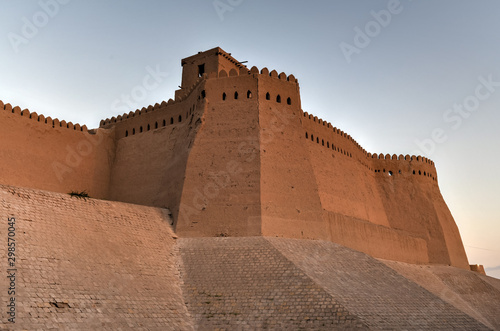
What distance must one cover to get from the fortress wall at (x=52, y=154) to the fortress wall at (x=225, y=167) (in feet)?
18.8

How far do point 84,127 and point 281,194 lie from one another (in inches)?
397

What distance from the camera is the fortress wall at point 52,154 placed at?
18062 millimetres

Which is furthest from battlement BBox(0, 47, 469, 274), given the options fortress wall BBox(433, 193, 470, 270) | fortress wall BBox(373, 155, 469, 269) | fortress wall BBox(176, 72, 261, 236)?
fortress wall BBox(433, 193, 470, 270)

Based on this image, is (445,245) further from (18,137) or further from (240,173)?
(18,137)

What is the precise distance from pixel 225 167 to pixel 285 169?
2281 millimetres

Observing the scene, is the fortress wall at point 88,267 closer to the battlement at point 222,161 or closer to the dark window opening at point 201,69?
the battlement at point 222,161

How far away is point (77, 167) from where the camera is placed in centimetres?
2028

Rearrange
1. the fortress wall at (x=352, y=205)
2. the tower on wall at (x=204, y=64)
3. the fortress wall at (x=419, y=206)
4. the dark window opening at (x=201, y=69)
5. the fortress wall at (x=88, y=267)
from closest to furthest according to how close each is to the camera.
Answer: the fortress wall at (x=88, y=267), the fortress wall at (x=352, y=205), the tower on wall at (x=204, y=64), the dark window opening at (x=201, y=69), the fortress wall at (x=419, y=206)

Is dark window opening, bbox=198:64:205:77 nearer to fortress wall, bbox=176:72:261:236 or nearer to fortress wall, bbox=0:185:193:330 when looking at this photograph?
fortress wall, bbox=176:72:261:236

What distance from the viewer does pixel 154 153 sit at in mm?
20547

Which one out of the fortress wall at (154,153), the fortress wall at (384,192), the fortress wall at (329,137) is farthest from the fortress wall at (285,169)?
the fortress wall at (154,153)

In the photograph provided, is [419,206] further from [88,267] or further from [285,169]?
[88,267]

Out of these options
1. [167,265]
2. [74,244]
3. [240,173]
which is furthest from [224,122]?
[74,244]

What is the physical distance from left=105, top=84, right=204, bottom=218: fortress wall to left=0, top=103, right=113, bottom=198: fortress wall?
2.53ft
